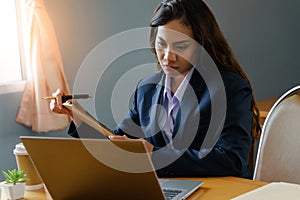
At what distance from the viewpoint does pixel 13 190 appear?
1198mm

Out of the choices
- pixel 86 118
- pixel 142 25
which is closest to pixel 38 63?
pixel 142 25

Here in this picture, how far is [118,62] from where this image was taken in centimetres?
263

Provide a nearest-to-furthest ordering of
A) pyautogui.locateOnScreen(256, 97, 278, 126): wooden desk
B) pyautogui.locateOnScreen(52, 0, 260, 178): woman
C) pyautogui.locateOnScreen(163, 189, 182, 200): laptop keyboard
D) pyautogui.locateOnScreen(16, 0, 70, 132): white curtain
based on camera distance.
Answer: pyautogui.locateOnScreen(163, 189, 182, 200): laptop keyboard, pyautogui.locateOnScreen(52, 0, 260, 178): woman, pyautogui.locateOnScreen(16, 0, 70, 132): white curtain, pyautogui.locateOnScreen(256, 97, 278, 126): wooden desk

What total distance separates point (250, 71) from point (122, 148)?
2.55m

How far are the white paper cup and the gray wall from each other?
0.97 m

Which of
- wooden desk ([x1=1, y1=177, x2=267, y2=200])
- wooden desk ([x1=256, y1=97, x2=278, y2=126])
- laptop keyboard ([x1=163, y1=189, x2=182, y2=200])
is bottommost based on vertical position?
wooden desk ([x1=256, y1=97, x2=278, y2=126])

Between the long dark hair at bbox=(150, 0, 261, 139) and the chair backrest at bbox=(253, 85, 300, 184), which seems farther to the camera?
the long dark hair at bbox=(150, 0, 261, 139)

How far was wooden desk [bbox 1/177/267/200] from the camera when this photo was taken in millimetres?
1174

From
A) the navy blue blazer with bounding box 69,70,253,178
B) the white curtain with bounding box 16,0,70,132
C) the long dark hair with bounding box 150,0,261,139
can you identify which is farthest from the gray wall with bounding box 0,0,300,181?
the long dark hair with bounding box 150,0,261,139

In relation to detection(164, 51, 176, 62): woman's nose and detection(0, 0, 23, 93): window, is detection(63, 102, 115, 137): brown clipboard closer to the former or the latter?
detection(164, 51, 176, 62): woman's nose

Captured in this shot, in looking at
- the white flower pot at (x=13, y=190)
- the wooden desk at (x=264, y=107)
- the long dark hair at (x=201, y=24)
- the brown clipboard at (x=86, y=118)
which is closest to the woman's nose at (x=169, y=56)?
the long dark hair at (x=201, y=24)

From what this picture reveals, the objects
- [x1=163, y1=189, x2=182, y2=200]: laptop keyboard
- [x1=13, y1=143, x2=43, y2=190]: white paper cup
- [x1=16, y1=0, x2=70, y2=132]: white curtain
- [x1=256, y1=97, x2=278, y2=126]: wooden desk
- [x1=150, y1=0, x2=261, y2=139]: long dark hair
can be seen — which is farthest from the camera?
[x1=256, y1=97, x2=278, y2=126]: wooden desk

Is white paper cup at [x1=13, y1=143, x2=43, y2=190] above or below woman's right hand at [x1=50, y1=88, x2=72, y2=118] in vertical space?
below

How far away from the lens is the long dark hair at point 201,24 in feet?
5.05
